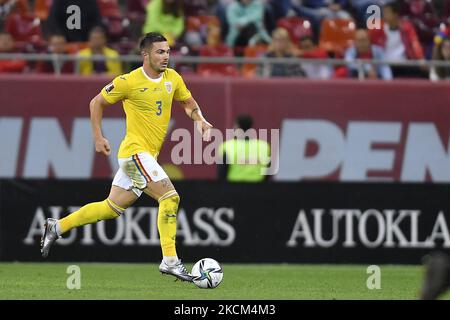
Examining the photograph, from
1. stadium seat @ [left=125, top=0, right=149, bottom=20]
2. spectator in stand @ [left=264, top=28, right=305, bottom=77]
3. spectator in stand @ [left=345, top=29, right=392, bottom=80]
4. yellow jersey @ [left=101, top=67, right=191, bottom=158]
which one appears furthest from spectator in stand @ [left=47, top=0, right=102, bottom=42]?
yellow jersey @ [left=101, top=67, right=191, bottom=158]

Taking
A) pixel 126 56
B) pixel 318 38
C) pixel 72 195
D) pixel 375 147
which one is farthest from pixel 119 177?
pixel 318 38

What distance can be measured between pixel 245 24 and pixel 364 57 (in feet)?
6.30

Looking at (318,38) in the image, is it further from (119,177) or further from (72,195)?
(119,177)

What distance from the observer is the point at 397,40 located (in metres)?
19.1

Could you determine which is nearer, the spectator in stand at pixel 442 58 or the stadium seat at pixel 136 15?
the spectator in stand at pixel 442 58

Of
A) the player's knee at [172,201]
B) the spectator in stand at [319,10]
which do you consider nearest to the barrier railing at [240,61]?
the spectator in stand at [319,10]

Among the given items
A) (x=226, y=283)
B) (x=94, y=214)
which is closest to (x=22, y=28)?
(x=94, y=214)

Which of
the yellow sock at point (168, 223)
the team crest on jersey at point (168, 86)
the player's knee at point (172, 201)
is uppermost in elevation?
the team crest on jersey at point (168, 86)

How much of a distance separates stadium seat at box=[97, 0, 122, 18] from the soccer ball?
27.2ft

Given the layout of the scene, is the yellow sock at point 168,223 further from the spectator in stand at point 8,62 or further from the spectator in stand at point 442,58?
the spectator in stand at point 442,58

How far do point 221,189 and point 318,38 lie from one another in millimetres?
4582

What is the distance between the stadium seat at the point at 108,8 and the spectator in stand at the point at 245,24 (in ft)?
5.70

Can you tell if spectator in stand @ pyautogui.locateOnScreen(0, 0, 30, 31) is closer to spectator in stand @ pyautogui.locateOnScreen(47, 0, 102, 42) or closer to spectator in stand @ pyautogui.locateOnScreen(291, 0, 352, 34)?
spectator in stand @ pyautogui.locateOnScreen(47, 0, 102, 42)

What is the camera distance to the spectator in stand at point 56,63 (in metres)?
18.2
